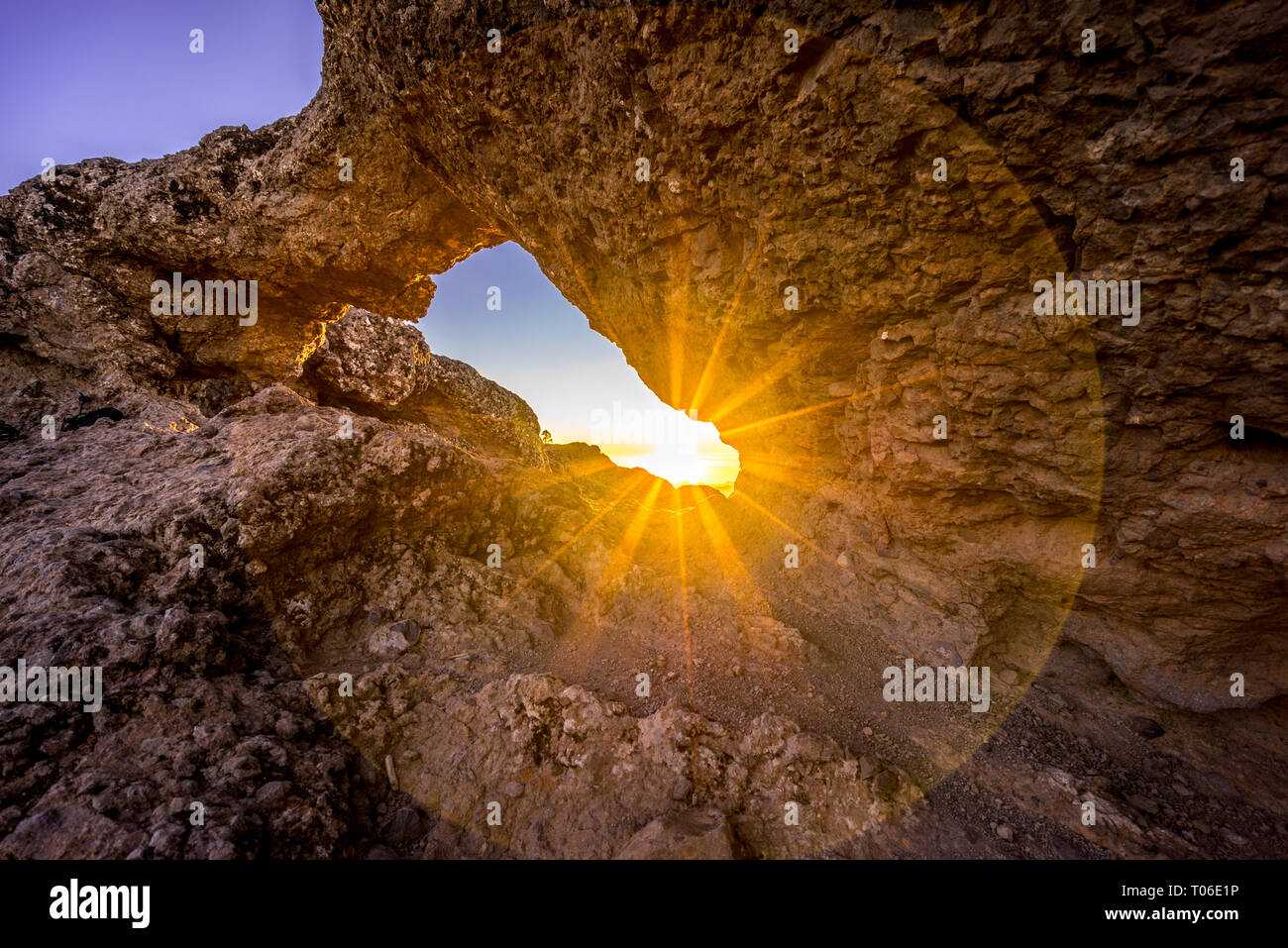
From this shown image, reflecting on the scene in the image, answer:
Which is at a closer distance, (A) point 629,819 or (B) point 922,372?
(A) point 629,819

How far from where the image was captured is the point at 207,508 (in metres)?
5.77

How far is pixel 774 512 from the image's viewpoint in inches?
340

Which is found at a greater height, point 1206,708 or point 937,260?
point 937,260

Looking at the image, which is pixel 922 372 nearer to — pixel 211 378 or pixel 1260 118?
pixel 1260 118

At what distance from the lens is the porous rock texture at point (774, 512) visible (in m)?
3.56

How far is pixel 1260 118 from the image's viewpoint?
2920 mm

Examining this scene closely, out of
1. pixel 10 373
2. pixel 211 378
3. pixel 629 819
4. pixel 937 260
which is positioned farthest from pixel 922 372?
pixel 10 373

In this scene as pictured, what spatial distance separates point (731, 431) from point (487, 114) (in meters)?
7.05

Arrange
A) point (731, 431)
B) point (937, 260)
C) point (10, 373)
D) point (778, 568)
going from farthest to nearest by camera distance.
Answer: point (731, 431) < point (10, 373) < point (778, 568) < point (937, 260)

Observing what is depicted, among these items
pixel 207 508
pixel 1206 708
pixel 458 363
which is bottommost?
pixel 1206 708

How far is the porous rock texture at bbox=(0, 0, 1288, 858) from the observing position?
3.56 m
